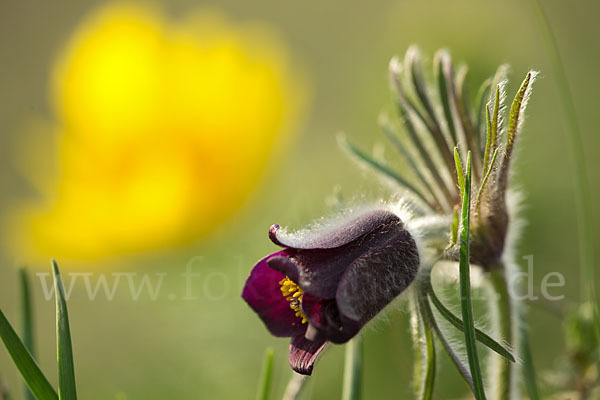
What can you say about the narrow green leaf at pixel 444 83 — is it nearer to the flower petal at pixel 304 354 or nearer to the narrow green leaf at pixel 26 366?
the flower petal at pixel 304 354

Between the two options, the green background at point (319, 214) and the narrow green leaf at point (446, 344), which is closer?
the narrow green leaf at point (446, 344)

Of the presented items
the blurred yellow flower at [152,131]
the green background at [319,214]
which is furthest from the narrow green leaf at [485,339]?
the blurred yellow flower at [152,131]

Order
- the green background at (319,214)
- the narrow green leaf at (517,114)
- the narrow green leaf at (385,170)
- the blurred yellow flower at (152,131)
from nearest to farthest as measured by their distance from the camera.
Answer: the narrow green leaf at (517,114)
the narrow green leaf at (385,170)
the green background at (319,214)
the blurred yellow flower at (152,131)

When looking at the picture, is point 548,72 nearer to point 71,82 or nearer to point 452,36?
point 452,36

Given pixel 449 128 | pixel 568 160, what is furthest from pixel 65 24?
pixel 449 128

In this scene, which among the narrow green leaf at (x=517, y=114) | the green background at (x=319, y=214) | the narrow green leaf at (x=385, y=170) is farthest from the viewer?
the green background at (x=319, y=214)

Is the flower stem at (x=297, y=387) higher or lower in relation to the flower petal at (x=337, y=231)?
lower

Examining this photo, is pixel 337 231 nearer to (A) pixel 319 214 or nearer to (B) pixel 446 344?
(B) pixel 446 344
